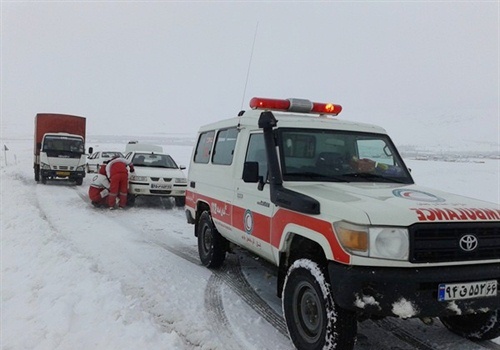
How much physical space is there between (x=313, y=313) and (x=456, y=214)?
1409 millimetres

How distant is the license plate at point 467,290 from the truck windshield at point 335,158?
147 cm

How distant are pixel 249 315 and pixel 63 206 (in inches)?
347

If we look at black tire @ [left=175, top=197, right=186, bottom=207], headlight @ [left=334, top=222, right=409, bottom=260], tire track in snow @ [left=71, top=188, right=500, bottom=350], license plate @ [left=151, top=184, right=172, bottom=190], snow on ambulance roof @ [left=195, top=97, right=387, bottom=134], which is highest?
snow on ambulance roof @ [left=195, top=97, right=387, bottom=134]

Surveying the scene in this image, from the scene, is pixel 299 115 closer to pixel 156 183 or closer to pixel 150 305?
pixel 150 305

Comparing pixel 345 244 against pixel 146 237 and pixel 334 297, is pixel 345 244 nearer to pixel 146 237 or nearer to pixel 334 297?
pixel 334 297

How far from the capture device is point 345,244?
319 centimetres

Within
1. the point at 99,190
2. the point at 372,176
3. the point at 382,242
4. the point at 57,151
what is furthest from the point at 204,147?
the point at 57,151

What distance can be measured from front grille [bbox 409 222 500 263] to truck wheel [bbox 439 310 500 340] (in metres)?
0.86

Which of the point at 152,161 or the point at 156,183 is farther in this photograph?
the point at 152,161

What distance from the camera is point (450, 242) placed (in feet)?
10.5

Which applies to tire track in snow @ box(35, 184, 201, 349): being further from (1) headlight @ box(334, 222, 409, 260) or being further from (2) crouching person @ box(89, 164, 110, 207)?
(2) crouching person @ box(89, 164, 110, 207)

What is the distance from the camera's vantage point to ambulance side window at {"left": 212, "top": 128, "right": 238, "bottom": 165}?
563 centimetres

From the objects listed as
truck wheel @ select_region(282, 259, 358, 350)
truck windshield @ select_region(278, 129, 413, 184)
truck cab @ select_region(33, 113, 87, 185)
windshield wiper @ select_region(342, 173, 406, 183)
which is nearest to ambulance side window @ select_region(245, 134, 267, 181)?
truck windshield @ select_region(278, 129, 413, 184)

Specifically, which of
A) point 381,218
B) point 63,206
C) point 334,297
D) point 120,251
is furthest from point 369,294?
point 63,206
